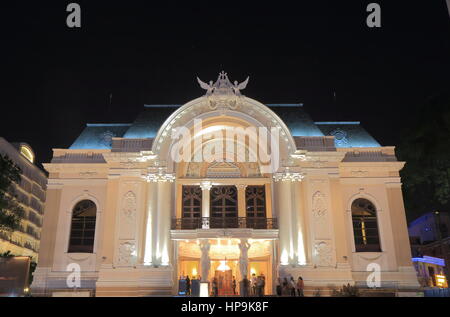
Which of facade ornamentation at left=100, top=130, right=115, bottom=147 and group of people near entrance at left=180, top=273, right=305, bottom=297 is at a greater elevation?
facade ornamentation at left=100, top=130, right=115, bottom=147

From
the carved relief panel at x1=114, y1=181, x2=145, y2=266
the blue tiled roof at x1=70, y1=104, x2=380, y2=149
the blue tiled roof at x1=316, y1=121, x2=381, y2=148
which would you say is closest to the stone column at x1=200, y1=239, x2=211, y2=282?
the carved relief panel at x1=114, y1=181, x2=145, y2=266

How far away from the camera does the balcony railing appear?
26.1 metres

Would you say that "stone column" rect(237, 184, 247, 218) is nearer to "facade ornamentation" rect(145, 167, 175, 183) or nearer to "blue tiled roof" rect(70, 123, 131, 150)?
"facade ornamentation" rect(145, 167, 175, 183)

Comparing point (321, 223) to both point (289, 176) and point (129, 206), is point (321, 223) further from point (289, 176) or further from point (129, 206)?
point (129, 206)

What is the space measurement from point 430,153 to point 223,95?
12.2 m

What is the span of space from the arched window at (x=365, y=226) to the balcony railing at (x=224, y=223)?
16.7 feet

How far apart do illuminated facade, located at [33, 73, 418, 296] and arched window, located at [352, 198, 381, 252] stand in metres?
0.06

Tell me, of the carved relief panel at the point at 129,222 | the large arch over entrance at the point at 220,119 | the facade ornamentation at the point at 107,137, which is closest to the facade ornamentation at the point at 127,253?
the carved relief panel at the point at 129,222

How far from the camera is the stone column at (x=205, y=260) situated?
24.2 meters

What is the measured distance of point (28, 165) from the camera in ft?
209

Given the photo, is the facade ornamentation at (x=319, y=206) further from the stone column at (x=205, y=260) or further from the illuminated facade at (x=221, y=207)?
the stone column at (x=205, y=260)

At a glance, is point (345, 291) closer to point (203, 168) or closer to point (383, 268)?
point (383, 268)

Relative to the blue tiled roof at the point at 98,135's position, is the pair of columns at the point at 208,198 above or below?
below

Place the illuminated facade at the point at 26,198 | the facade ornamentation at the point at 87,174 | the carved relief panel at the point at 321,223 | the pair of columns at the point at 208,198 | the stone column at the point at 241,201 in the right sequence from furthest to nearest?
the illuminated facade at the point at 26,198
the facade ornamentation at the point at 87,174
the stone column at the point at 241,201
the pair of columns at the point at 208,198
the carved relief panel at the point at 321,223
